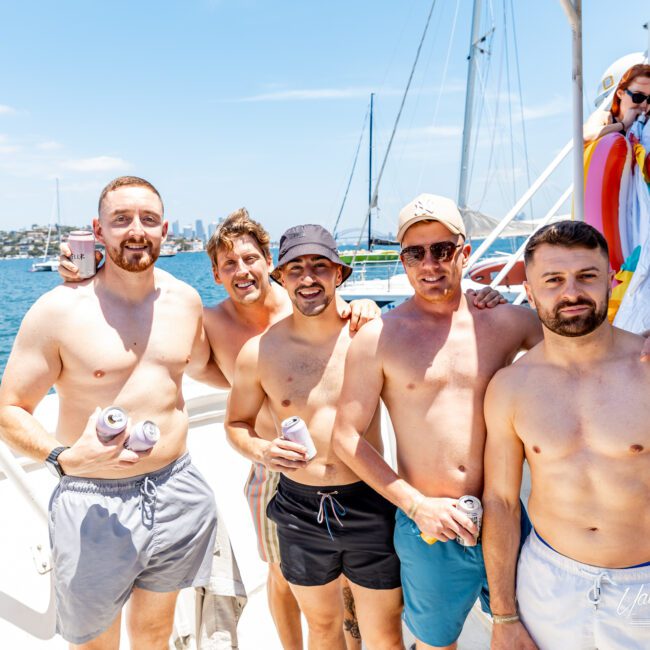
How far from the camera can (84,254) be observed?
83.2 inches

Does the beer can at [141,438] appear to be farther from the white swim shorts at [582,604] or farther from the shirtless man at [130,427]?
the white swim shorts at [582,604]

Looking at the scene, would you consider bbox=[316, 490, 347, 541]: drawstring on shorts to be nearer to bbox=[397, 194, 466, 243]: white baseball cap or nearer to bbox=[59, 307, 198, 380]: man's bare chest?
bbox=[59, 307, 198, 380]: man's bare chest

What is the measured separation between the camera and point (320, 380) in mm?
2107

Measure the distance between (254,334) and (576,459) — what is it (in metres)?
1.49

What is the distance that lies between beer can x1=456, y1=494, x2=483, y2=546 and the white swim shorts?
0.18 meters

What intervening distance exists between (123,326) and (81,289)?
0.22m

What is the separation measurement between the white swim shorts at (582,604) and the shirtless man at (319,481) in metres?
0.52

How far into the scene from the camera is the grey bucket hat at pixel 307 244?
200 cm

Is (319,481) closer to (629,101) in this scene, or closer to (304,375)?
(304,375)

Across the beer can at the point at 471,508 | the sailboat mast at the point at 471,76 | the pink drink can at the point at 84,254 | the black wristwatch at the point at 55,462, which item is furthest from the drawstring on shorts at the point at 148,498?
the sailboat mast at the point at 471,76

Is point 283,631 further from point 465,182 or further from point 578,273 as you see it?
point 465,182

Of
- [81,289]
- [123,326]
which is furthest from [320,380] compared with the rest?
[81,289]

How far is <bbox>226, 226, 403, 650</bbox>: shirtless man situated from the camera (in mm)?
2008

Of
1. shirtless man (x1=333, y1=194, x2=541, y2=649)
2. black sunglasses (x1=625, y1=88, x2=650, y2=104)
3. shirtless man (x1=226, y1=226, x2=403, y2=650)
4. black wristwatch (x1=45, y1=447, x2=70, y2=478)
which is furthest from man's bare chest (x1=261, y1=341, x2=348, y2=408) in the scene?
black sunglasses (x1=625, y1=88, x2=650, y2=104)
